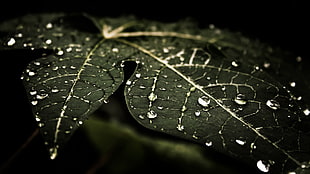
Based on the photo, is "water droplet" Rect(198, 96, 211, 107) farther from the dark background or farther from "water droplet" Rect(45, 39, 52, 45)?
the dark background

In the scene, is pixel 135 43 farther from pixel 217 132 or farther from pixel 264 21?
pixel 264 21

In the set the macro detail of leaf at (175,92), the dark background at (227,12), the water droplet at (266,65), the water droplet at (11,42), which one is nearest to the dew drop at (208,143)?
the macro detail of leaf at (175,92)

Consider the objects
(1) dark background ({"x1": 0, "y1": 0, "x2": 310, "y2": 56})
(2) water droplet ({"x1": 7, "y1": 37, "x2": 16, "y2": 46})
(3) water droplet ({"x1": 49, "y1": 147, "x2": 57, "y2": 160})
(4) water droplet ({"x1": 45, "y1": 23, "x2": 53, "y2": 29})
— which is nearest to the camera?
(3) water droplet ({"x1": 49, "y1": 147, "x2": 57, "y2": 160})

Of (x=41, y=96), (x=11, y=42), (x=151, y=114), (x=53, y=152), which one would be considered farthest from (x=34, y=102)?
(x=11, y=42)

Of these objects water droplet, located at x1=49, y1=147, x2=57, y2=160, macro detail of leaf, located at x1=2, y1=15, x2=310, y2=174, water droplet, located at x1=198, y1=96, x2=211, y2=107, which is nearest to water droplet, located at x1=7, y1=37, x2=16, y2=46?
macro detail of leaf, located at x1=2, y1=15, x2=310, y2=174

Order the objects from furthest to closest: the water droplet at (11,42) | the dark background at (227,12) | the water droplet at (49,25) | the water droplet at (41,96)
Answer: the dark background at (227,12)
the water droplet at (49,25)
the water droplet at (11,42)
the water droplet at (41,96)

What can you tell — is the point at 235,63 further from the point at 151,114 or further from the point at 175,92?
the point at 151,114

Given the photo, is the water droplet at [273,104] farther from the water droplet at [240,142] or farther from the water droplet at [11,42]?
the water droplet at [11,42]
